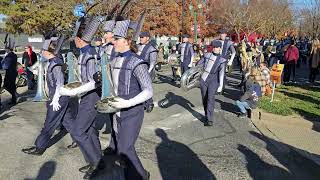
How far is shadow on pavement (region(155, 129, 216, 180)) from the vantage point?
5910 mm

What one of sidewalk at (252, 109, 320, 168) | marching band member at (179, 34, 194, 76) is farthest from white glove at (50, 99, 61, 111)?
marching band member at (179, 34, 194, 76)

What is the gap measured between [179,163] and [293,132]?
3207 mm

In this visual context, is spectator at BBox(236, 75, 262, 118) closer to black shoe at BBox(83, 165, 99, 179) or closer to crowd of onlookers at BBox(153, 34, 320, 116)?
crowd of onlookers at BBox(153, 34, 320, 116)

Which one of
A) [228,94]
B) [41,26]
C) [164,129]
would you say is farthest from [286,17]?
[164,129]

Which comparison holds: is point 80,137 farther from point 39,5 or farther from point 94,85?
point 39,5

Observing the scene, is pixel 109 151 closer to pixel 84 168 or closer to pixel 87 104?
pixel 84 168

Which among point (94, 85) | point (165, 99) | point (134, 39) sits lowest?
point (165, 99)

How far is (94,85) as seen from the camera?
5.56 m

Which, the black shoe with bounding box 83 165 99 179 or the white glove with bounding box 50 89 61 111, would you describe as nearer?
the black shoe with bounding box 83 165 99 179

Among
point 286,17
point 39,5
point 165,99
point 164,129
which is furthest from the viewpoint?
point 286,17

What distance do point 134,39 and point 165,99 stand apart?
717cm

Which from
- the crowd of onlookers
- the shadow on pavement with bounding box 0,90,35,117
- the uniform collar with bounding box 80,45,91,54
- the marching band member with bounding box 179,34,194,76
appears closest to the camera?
the uniform collar with bounding box 80,45,91,54

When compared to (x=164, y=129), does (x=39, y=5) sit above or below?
above

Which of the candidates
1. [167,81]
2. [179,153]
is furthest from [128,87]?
[167,81]
